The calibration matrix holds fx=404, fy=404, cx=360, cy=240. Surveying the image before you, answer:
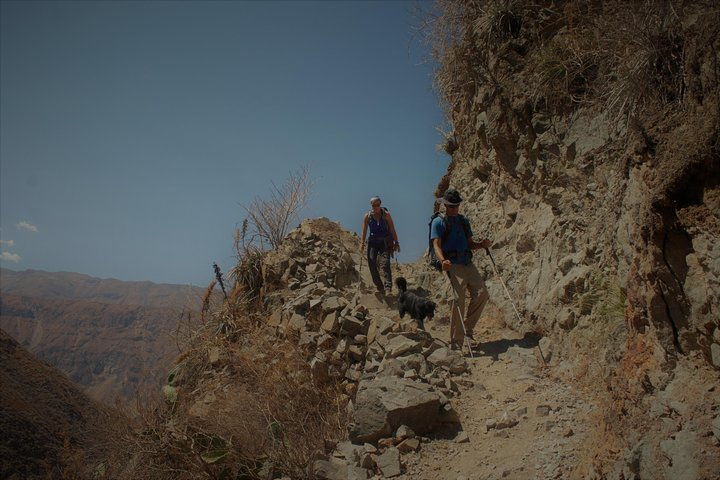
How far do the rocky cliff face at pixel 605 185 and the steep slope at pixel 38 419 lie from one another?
693 cm

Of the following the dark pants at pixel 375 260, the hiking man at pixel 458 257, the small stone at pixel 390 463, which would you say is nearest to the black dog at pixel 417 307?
the hiking man at pixel 458 257

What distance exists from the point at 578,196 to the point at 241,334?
22.1 feet

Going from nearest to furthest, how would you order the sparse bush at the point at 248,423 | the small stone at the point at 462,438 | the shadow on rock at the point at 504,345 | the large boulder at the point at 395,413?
the small stone at the point at 462,438, the large boulder at the point at 395,413, the sparse bush at the point at 248,423, the shadow on rock at the point at 504,345

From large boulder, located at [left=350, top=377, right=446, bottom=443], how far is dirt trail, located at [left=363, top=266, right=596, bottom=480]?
22cm

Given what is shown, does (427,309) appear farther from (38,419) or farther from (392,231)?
(38,419)

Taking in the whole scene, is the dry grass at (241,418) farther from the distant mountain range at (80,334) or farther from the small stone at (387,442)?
the distant mountain range at (80,334)

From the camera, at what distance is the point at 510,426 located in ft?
13.7

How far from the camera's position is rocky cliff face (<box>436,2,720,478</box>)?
2820mm

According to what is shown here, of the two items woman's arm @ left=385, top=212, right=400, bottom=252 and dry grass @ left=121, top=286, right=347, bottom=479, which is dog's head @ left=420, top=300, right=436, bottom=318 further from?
woman's arm @ left=385, top=212, right=400, bottom=252

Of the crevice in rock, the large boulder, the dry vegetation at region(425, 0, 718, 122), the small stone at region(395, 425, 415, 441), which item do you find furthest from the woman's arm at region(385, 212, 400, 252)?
the crevice in rock

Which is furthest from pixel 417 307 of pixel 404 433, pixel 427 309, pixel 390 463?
pixel 390 463

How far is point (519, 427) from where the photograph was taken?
4090mm

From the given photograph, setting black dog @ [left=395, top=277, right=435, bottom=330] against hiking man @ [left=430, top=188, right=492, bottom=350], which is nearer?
hiking man @ [left=430, top=188, right=492, bottom=350]

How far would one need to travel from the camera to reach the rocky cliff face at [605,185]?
9.25 ft
